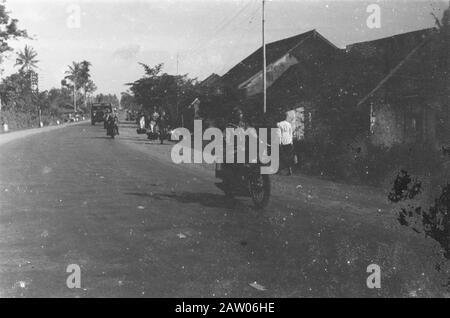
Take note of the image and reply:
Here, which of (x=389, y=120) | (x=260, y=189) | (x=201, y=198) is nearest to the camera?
(x=260, y=189)

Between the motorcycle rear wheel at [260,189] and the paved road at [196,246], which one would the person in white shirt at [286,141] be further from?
the motorcycle rear wheel at [260,189]

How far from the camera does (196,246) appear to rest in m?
5.88

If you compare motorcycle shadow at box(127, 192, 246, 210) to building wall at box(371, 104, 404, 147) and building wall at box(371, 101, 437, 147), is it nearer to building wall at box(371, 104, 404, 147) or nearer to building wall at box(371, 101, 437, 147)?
building wall at box(371, 101, 437, 147)

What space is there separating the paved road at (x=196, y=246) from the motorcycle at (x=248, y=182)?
0.72 feet

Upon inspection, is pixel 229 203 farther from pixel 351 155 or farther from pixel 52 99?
pixel 52 99

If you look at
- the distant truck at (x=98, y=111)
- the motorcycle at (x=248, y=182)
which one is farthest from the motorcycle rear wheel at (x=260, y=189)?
the distant truck at (x=98, y=111)

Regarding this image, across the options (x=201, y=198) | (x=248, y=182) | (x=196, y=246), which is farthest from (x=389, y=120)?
(x=196, y=246)

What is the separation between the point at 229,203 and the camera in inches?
346

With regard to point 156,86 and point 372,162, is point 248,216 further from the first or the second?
point 156,86

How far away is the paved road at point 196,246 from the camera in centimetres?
449

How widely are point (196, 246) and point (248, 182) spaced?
283 cm

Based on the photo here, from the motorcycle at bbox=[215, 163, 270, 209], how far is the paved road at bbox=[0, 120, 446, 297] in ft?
0.72
